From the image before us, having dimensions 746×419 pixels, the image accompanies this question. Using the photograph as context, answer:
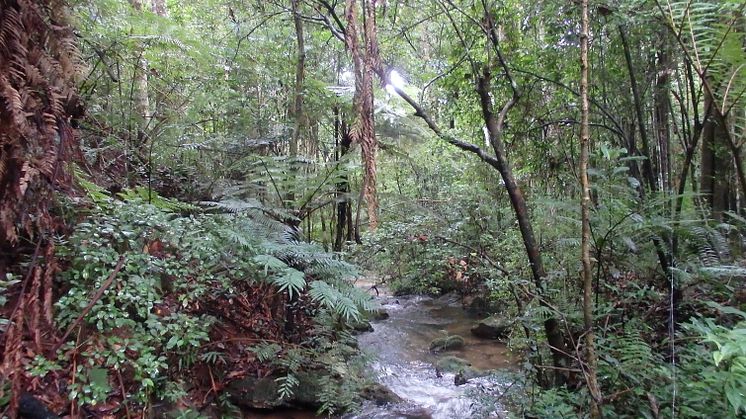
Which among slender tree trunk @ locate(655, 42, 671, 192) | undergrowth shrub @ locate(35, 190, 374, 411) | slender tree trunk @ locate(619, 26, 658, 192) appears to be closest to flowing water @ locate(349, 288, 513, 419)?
undergrowth shrub @ locate(35, 190, 374, 411)

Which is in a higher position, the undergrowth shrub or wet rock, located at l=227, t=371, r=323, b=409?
the undergrowth shrub

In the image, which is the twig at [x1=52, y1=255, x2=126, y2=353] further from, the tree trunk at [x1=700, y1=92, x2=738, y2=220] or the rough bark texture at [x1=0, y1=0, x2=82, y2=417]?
the tree trunk at [x1=700, y1=92, x2=738, y2=220]

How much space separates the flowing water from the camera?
466 cm

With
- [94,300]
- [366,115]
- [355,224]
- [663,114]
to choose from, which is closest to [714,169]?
[663,114]

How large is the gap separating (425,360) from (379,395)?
1878 millimetres

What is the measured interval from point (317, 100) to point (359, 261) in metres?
2.90

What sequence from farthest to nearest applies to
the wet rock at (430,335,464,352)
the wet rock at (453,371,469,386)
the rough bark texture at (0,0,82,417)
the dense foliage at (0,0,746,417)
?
the wet rock at (430,335,464,352) < the wet rock at (453,371,469,386) < the dense foliage at (0,0,746,417) < the rough bark texture at (0,0,82,417)

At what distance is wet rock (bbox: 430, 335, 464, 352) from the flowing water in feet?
0.33

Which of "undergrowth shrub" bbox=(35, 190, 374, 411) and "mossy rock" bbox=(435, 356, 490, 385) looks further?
"mossy rock" bbox=(435, 356, 490, 385)

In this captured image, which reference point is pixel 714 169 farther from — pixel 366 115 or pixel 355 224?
pixel 366 115

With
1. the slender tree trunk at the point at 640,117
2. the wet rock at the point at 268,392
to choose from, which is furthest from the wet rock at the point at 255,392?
the slender tree trunk at the point at 640,117

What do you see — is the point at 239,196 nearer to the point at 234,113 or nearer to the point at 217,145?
the point at 217,145

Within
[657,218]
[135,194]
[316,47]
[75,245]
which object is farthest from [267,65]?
[657,218]

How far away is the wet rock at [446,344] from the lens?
7059 mm
